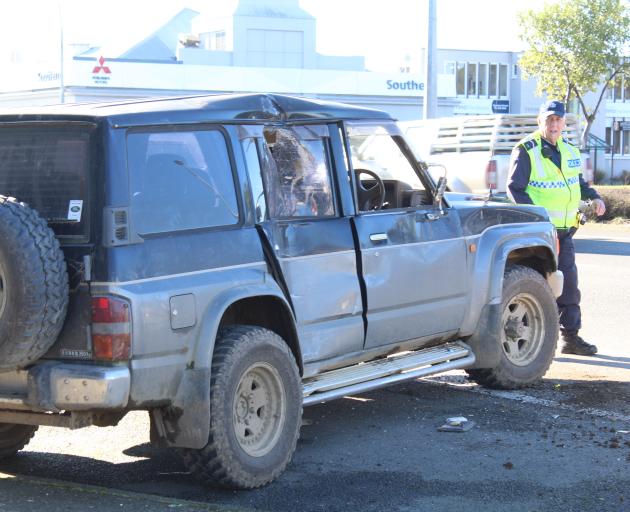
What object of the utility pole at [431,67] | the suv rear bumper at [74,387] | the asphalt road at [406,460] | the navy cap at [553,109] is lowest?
the asphalt road at [406,460]

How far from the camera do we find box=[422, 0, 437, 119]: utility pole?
24812 mm

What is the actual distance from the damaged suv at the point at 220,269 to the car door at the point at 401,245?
0.04 feet

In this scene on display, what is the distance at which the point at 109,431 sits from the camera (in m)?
6.70

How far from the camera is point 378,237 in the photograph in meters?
6.46

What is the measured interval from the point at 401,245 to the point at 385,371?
76 centimetres

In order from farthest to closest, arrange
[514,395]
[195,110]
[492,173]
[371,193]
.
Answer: [492,173] < [514,395] < [371,193] < [195,110]

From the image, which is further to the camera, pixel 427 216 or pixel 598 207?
pixel 598 207

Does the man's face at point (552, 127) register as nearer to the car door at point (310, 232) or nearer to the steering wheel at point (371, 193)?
the steering wheel at point (371, 193)

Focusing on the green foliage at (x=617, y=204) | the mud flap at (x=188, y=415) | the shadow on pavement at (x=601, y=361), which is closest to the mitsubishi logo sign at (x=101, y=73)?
the green foliage at (x=617, y=204)

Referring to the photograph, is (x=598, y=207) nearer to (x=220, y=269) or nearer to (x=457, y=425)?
(x=457, y=425)

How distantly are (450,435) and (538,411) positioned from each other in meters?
0.85

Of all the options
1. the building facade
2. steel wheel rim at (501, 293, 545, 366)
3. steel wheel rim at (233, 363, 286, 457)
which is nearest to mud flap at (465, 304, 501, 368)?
steel wheel rim at (501, 293, 545, 366)

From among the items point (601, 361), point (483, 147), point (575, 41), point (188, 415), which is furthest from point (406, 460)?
point (575, 41)

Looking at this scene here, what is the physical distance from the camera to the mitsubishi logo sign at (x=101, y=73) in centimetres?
4972
